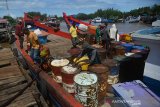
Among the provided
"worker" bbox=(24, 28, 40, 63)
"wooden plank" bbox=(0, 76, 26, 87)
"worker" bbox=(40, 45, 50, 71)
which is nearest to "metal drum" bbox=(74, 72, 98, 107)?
"wooden plank" bbox=(0, 76, 26, 87)

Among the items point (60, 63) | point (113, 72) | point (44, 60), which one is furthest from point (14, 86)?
point (113, 72)

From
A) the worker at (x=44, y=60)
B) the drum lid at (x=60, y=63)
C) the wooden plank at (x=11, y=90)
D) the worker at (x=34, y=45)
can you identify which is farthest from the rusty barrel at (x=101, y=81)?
the worker at (x=34, y=45)

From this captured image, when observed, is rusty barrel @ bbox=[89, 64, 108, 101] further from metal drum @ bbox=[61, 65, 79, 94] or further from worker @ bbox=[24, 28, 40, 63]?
worker @ bbox=[24, 28, 40, 63]

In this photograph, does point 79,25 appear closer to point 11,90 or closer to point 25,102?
point 11,90

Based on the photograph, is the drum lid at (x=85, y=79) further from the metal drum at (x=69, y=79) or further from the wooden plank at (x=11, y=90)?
the wooden plank at (x=11, y=90)

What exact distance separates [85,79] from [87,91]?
1.00ft

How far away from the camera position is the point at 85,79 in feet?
13.8

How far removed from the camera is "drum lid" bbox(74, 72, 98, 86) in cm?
406

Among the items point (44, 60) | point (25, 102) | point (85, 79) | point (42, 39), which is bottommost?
point (25, 102)

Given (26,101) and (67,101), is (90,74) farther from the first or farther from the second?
(26,101)

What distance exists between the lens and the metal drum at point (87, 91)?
401cm

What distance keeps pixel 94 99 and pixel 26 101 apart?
6.15 feet

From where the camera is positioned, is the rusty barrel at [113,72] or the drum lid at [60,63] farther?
the drum lid at [60,63]

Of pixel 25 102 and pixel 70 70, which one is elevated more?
pixel 70 70
